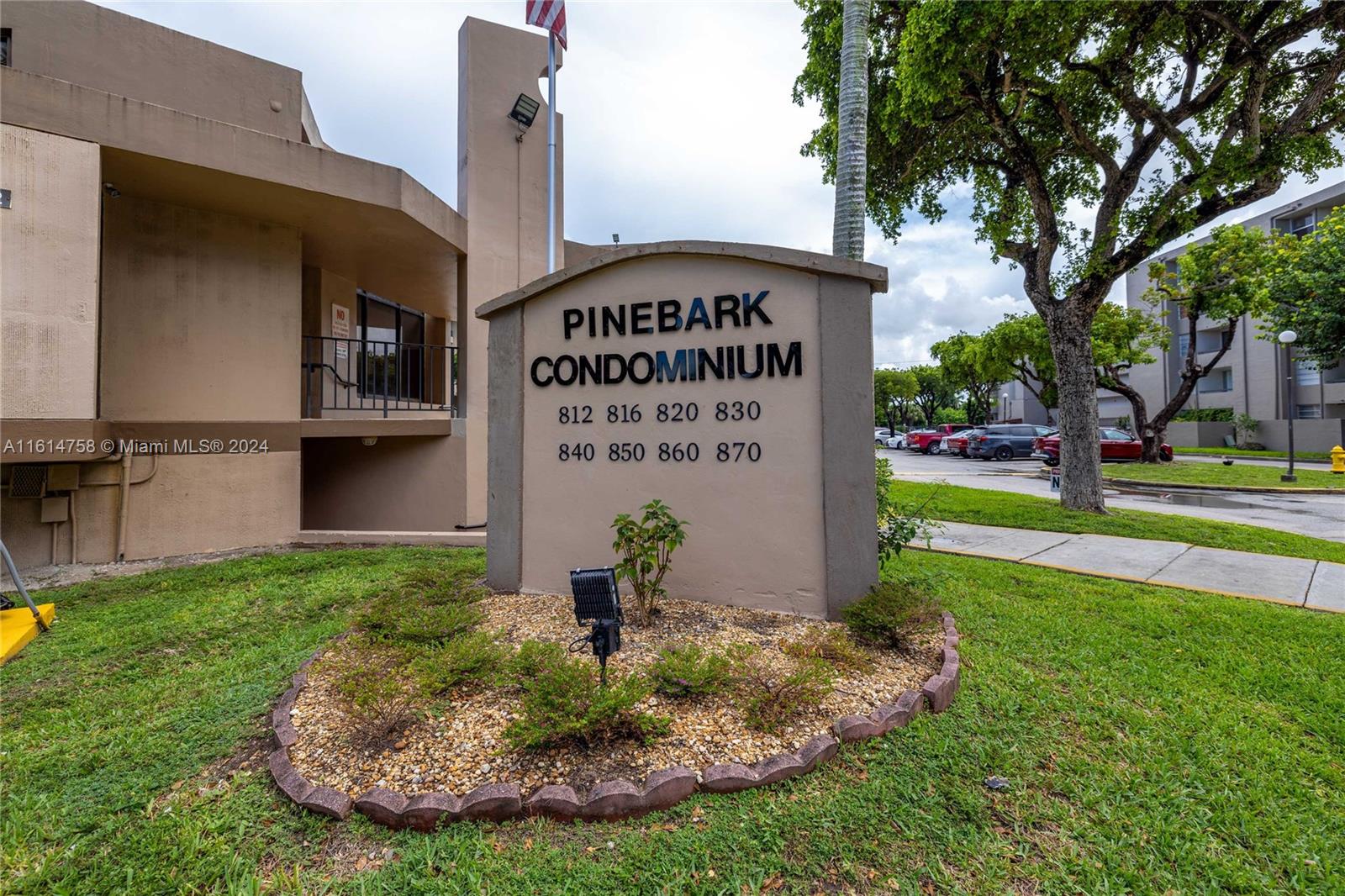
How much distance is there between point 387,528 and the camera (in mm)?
9492

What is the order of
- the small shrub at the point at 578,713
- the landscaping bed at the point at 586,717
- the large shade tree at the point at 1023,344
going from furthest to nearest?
the large shade tree at the point at 1023,344
the small shrub at the point at 578,713
the landscaping bed at the point at 586,717

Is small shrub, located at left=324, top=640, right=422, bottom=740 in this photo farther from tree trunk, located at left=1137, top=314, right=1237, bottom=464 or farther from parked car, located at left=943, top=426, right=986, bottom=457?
parked car, located at left=943, top=426, right=986, bottom=457

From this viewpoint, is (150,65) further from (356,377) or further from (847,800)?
(847,800)

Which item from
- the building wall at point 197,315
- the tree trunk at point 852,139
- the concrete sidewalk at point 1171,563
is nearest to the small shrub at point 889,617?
the concrete sidewalk at point 1171,563

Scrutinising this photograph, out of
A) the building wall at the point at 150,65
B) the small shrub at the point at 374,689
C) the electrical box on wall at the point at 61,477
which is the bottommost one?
the small shrub at the point at 374,689

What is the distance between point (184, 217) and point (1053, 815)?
1040 centimetres

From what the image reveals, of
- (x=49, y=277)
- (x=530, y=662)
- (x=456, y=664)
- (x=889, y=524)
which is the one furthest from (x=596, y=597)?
(x=49, y=277)

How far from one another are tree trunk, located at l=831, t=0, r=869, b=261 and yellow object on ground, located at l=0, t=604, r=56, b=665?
7.40 metres

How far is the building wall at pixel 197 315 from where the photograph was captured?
694 cm

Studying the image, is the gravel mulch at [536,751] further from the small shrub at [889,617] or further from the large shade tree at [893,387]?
the large shade tree at [893,387]

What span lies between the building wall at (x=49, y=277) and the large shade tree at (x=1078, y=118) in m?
9.84

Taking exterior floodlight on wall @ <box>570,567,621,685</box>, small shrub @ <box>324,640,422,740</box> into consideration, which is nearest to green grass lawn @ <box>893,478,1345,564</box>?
exterior floodlight on wall @ <box>570,567,621,685</box>

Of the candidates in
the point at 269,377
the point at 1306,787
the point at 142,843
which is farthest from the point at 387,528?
the point at 1306,787

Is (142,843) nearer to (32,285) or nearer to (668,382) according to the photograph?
(668,382)
